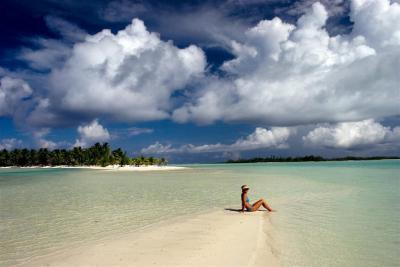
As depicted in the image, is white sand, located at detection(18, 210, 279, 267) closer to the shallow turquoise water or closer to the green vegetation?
the shallow turquoise water

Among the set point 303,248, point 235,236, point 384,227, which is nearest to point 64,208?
point 235,236

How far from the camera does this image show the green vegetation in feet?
445

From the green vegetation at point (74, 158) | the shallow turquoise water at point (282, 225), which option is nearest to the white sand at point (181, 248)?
the shallow turquoise water at point (282, 225)

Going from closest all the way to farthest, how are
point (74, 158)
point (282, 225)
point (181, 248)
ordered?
point (181, 248)
point (282, 225)
point (74, 158)

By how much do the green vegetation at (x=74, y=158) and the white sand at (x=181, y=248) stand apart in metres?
123

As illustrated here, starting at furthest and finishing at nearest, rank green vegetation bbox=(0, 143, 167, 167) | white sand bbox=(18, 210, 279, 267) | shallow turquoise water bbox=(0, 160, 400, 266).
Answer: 1. green vegetation bbox=(0, 143, 167, 167)
2. shallow turquoise water bbox=(0, 160, 400, 266)
3. white sand bbox=(18, 210, 279, 267)

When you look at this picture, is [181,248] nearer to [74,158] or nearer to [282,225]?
[282,225]

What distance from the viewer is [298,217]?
1453cm

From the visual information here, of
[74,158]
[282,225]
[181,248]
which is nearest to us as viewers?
[181,248]

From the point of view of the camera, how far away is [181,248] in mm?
9656

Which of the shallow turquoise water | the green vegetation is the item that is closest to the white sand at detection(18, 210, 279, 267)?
the shallow turquoise water

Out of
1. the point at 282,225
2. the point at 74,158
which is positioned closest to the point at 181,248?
the point at 282,225

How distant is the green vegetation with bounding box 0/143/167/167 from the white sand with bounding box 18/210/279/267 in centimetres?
12298

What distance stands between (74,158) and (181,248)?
16250 centimetres
